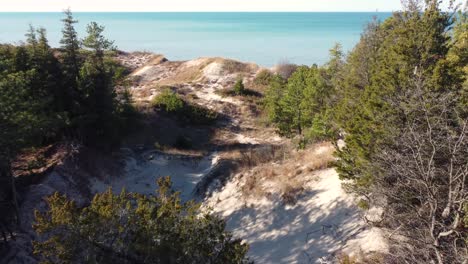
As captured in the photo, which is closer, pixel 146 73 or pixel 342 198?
pixel 342 198

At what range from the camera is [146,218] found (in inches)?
385

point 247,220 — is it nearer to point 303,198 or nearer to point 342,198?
point 303,198

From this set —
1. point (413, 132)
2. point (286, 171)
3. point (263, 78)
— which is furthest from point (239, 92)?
point (413, 132)

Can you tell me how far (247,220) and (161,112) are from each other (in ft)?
90.5

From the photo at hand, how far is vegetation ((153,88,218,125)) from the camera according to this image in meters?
46.5

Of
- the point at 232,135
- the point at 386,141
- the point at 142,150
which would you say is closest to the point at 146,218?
the point at 386,141

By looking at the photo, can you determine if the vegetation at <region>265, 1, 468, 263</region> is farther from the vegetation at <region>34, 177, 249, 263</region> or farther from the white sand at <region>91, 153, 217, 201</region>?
the white sand at <region>91, 153, 217, 201</region>

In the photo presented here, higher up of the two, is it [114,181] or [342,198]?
[342,198]

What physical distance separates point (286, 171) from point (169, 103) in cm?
2633

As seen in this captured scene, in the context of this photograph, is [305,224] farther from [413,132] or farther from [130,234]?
[130,234]

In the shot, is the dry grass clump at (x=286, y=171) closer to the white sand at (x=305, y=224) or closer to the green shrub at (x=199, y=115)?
the white sand at (x=305, y=224)

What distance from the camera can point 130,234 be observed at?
9.63 m

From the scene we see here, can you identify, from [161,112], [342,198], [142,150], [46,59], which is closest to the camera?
[342,198]

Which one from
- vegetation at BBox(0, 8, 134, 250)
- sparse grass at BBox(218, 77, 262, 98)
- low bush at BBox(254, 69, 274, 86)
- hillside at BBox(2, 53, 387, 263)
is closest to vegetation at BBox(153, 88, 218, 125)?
hillside at BBox(2, 53, 387, 263)
